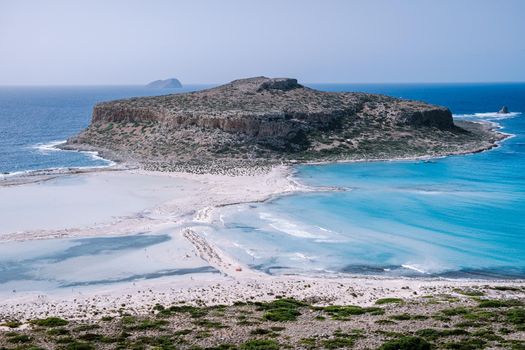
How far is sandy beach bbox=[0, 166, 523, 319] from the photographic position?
3453cm

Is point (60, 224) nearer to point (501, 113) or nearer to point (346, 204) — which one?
point (346, 204)

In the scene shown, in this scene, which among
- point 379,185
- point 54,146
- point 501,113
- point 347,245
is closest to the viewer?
point 347,245

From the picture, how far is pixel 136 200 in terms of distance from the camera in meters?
60.2

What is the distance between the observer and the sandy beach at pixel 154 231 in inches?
1359

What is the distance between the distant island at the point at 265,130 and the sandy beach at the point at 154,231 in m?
11.6

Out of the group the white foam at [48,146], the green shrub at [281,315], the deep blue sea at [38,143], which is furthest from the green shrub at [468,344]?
the white foam at [48,146]

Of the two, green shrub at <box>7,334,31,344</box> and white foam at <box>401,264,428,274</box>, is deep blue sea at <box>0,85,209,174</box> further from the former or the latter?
green shrub at <box>7,334,31,344</box>

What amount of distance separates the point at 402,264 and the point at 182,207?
2360 centimetres

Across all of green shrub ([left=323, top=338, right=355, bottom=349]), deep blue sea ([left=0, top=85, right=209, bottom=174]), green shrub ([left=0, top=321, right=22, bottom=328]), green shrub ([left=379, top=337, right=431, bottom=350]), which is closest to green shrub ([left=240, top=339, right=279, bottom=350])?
green shrub ([left=323, top=338, right=355, bottom=349])

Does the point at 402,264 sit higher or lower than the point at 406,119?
lower

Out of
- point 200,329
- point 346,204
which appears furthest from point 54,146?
point 200,329

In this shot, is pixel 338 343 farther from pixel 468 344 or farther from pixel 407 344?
pixel 468 344

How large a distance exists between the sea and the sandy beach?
196 centimetres

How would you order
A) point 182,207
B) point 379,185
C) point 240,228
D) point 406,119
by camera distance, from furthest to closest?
point 406,119 < point 379,185 < point 182,207 < point 240,228
